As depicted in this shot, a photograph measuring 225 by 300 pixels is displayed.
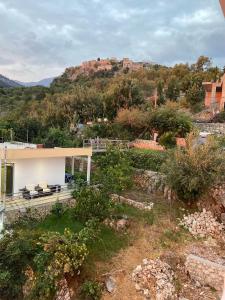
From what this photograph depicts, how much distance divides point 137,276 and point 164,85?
47.4m

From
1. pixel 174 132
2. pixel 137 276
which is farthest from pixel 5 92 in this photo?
pixel 137 276

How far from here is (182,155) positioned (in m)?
17.5

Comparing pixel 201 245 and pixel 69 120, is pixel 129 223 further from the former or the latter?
pixel 69 120

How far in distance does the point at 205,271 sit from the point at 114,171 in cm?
772

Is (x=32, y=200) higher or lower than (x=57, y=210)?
higher

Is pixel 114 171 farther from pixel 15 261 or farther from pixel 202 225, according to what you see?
pixel 15 261

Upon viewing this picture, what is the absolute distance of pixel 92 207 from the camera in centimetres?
1556

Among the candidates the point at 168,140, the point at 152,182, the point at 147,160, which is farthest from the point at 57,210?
the point at 168,140

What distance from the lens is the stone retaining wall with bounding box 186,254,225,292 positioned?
43.8 ft

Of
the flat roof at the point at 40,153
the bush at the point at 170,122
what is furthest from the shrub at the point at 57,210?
the bush at the point at 170,122

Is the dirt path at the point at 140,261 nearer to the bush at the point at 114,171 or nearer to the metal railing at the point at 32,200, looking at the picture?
the bush at the point at 114,171

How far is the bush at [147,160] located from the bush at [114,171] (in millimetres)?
841

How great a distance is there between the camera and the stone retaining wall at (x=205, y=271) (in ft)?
43.8

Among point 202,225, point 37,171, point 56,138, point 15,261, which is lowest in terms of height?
point 15,261
